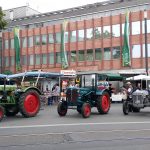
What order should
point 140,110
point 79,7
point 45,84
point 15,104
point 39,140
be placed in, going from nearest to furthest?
point 39,140
point 15,104
point 140,110
point 45,84
point 79,7

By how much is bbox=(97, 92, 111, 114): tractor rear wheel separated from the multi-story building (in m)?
32.2

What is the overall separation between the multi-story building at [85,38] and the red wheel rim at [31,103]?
112 ft

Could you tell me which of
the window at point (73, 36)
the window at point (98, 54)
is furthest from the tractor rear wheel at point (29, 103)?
the window at point (73, 36)

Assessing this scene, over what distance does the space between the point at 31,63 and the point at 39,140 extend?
57976 mm

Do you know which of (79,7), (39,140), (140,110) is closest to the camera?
(39,140)

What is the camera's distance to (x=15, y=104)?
62.6ft

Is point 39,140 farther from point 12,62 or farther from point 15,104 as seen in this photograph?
point 12,62

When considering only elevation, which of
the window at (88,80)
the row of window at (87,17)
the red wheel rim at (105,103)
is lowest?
the red wheel rim at (105,103)

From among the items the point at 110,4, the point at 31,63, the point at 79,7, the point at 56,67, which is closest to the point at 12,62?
the point at 31,63

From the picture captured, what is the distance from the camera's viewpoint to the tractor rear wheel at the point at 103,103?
20.1 m

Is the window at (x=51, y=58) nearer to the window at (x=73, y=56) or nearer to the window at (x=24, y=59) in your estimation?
the window at (x=73, y=56)

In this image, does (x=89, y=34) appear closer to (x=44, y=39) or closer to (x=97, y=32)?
(x=97, y=32)

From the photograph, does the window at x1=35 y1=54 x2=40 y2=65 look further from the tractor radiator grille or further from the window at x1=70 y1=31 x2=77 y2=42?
the tractor radiator grille

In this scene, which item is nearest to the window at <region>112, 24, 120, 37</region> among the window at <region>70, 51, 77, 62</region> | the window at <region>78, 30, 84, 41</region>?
the window at <region>78, 30, 84, 41</region>
